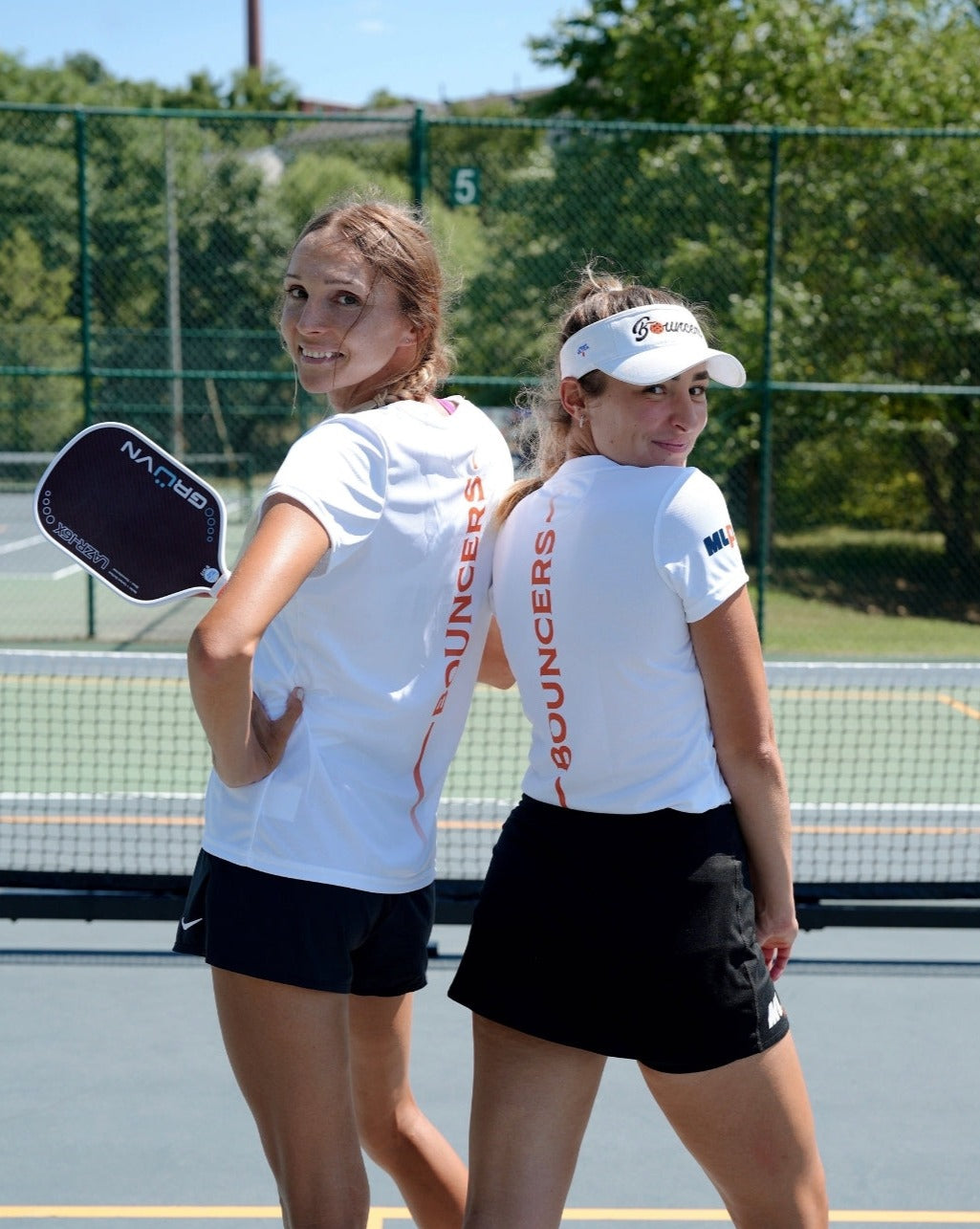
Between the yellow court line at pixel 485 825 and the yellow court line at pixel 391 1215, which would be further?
the yellow court line at pixel 485 825

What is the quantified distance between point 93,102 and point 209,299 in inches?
1307

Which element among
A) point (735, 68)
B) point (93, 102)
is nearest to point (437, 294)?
point (735, 68)

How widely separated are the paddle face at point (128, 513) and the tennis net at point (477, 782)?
224 centimetres

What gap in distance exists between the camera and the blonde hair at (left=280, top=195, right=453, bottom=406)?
2004 millimetres

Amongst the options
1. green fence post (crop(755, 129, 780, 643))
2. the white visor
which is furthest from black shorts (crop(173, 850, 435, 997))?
green fence post (crop(755, 129, 780, 643))

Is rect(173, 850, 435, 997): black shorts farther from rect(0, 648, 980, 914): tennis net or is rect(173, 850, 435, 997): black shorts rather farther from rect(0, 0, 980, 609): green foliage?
rect(0, 0, 980, 609): green foliage

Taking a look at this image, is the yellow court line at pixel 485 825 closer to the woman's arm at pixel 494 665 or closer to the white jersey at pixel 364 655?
the woman's arm at pixel 494 665

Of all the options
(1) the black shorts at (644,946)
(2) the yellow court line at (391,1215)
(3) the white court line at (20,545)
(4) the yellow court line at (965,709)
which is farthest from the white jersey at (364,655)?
(3) the white court line at (20,545)

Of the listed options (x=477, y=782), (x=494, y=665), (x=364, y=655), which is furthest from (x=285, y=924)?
(x=477, y=782)

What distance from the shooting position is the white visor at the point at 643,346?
1.92m

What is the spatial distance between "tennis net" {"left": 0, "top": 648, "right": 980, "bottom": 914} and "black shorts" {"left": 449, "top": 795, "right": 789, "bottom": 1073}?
2352 millimetres

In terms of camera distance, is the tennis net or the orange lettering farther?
the tennis net

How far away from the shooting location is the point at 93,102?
139 feet

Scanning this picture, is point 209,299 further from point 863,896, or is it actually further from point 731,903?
point 731,903
